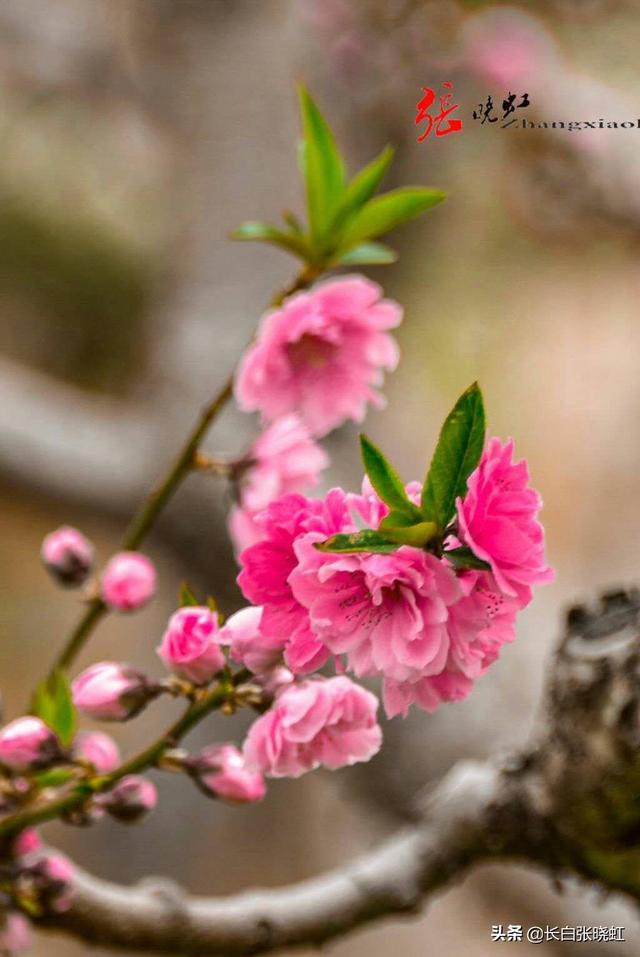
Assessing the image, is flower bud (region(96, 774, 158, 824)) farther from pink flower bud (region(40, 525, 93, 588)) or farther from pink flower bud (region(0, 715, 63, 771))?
pink flower bud (region(40, 525, 93, 588))

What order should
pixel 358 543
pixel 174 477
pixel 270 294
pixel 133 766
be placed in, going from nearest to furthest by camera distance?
pixel 358 543 < pixel 133 766 < pixel 174 477 < pixel 270 294

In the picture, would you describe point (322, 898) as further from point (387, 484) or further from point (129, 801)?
point (387, 484)

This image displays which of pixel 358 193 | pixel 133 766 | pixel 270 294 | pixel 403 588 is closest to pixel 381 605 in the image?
pixel 403 588

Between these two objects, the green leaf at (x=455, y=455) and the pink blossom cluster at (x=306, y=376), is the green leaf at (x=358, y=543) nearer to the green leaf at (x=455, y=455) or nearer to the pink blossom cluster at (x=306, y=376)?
the green leaf at (x=455, y=455)

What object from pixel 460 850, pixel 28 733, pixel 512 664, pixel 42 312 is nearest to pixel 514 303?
pixel 512 664

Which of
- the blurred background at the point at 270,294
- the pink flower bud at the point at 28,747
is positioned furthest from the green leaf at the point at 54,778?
the blurred background at the point at 270,294

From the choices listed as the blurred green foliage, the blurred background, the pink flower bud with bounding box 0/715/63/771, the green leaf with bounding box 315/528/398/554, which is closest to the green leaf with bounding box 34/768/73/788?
the pink flower bud with bounding box 0/715/63/771

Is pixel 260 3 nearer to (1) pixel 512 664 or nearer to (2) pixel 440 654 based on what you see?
(1) pixel 512 664
